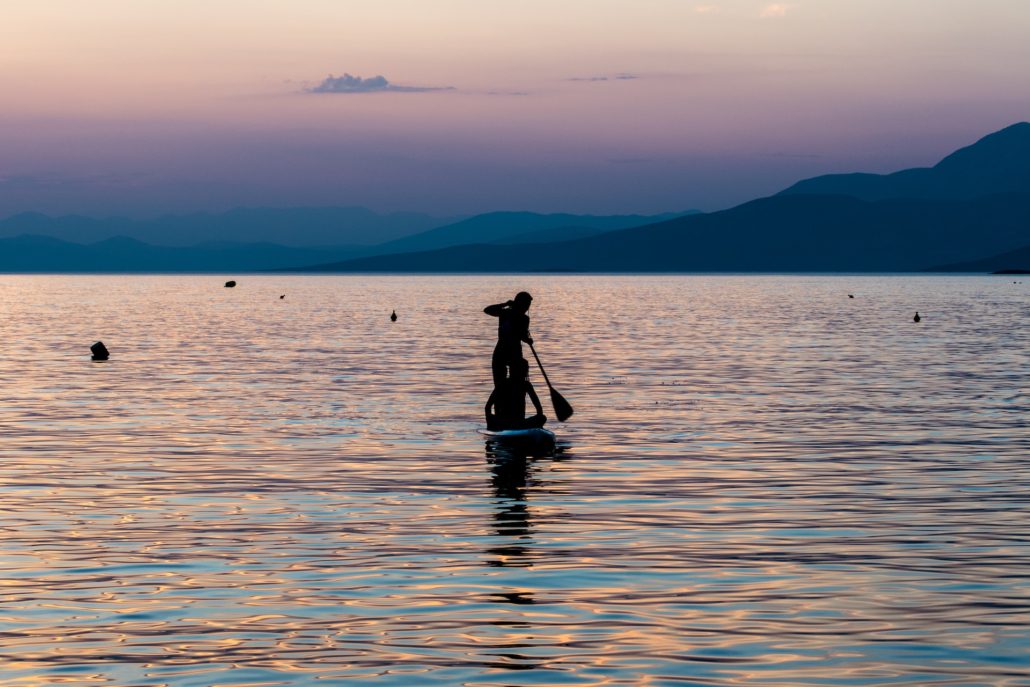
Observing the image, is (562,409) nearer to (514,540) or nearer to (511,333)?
(511,333)

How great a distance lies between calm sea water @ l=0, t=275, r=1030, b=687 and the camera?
1196 cm

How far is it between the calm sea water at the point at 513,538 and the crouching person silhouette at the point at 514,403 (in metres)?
0.79

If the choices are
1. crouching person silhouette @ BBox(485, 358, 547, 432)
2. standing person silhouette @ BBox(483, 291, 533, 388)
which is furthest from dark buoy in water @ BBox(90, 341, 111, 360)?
standing person silhouette @ BBox(483, 291, 533, 388)

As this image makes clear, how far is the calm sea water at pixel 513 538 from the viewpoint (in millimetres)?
11961

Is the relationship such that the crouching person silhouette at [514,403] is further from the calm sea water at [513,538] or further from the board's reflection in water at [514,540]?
the calm sea water at [513,538]

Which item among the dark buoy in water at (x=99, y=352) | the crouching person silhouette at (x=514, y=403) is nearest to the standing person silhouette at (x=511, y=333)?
the crouching person silhouette at (x=514, y=403)

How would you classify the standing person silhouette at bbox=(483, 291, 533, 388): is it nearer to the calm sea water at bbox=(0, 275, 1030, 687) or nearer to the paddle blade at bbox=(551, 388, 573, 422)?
the calm sea water at bbox=(0, 275, 1030, 687)

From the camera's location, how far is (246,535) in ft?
57.9

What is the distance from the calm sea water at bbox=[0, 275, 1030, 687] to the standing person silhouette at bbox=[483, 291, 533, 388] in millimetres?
1482

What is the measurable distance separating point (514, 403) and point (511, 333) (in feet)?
5.15

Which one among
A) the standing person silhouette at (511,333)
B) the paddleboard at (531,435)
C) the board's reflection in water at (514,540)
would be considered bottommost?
the board's reflection in water at (514,540)

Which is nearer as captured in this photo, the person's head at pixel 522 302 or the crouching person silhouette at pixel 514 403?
the person's head at pixel 522 302

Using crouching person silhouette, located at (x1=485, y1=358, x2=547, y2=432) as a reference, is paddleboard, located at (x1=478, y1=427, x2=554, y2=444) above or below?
below

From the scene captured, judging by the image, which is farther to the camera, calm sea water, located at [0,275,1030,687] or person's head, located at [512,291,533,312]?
person's head, located at [512,291,533,312]
